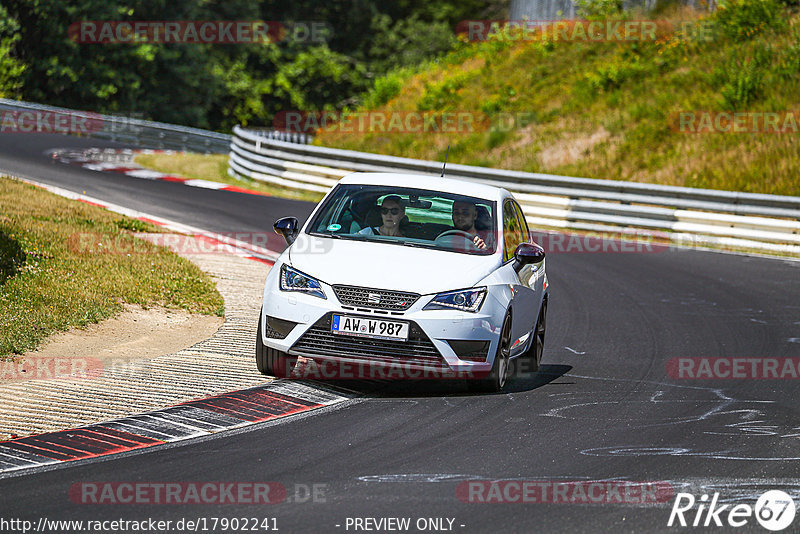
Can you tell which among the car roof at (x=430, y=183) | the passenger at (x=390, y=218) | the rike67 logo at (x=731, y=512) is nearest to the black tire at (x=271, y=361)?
the passenger at (x=390, y=218)

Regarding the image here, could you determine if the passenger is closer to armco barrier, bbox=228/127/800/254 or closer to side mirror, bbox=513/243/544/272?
side mirror, bbox=513/243/544/272

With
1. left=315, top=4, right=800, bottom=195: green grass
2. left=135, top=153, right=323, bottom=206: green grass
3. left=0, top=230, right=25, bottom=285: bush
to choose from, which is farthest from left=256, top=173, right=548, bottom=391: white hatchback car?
left=315, top=4, right=800, bottom=195: green grass

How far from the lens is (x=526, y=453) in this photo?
7.15 m

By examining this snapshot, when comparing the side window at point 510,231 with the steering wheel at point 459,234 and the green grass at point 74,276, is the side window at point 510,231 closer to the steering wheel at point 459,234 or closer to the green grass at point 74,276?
the steering wheel at point 459,234

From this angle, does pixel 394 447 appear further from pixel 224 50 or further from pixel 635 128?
pixel 224 50

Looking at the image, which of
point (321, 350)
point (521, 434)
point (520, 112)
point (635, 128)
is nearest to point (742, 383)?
point (521, 434)

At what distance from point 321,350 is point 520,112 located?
2512 centimetres

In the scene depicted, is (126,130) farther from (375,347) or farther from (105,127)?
(375,347)

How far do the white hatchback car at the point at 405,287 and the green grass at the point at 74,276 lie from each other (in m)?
2.43

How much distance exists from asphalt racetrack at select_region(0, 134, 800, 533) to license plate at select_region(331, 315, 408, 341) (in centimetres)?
51

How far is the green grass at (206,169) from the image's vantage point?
25.8m

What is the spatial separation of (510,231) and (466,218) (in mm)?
531

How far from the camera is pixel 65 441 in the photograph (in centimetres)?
693

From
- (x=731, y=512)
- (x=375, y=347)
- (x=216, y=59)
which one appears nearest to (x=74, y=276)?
(x=375, y=347)
